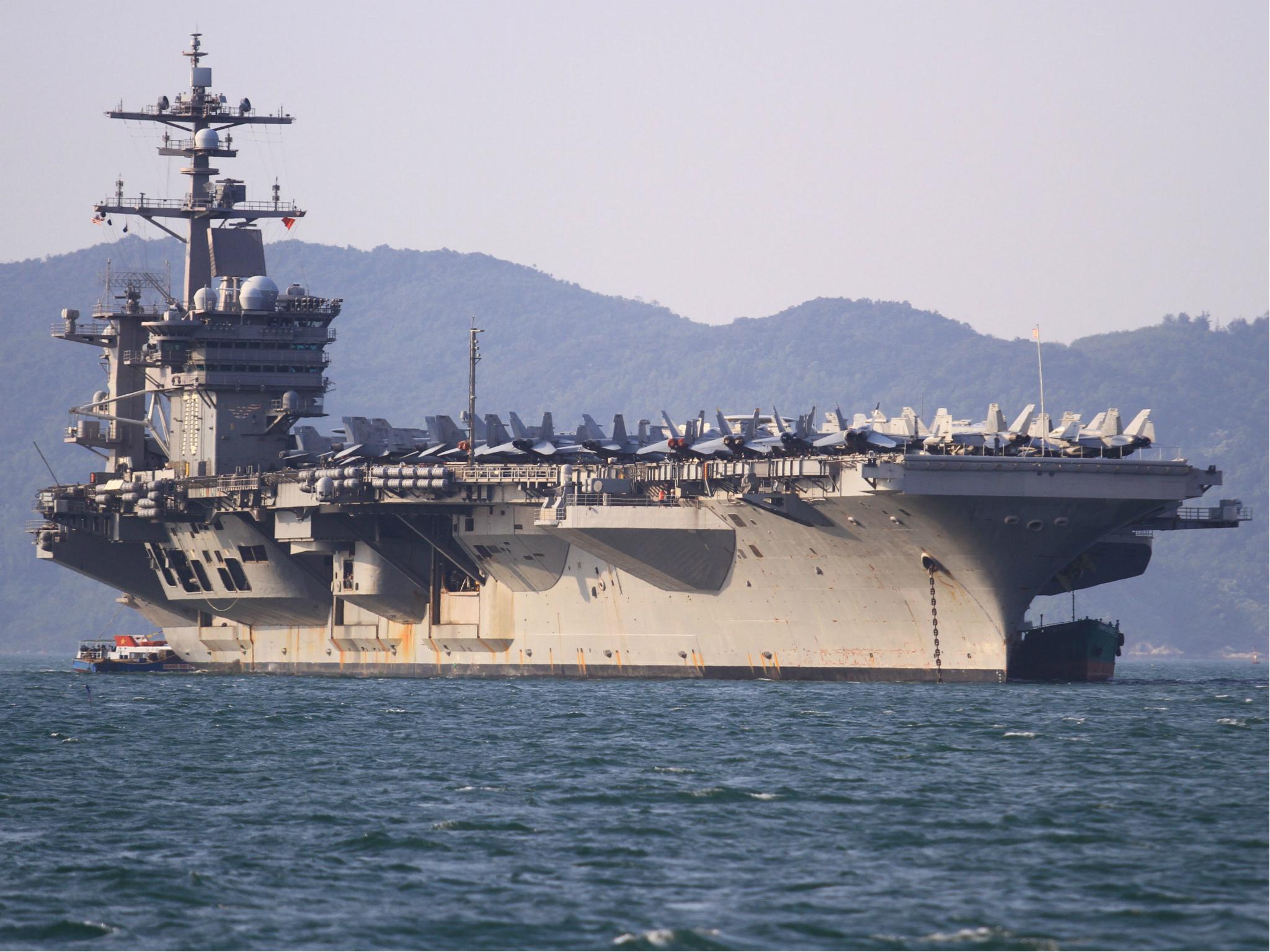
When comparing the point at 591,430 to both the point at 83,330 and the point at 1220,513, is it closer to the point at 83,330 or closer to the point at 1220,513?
the point at 1220,513

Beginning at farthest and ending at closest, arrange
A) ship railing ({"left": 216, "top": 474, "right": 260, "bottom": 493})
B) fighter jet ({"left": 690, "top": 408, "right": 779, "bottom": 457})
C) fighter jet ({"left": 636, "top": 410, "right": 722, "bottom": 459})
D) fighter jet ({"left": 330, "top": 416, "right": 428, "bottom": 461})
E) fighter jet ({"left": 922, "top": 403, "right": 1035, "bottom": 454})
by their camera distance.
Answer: fighter jet ({"left": 330, "top": 416, "right": 428, "bottom": 461}) → ship railing ({"left": 216, "top": 474, "right": 260, "bottom": 493}) → fighter jet ({"left": 636, "top": 410, "right": 722, "bottom": 459}) → fighter jet ({"left": 690, "top": 408, "right": 779, "bottom": 457}) → fighter jet ({"left": 922, "top": 403, "right": 1035, "bottom": 454})

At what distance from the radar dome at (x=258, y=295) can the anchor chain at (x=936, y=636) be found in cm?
2255

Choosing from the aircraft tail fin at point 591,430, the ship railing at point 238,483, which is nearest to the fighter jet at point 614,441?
the aircraft tail fin at point 591,430

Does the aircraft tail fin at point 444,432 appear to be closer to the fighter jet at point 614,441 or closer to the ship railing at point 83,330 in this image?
the fighter jet at point 614,441

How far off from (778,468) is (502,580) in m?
11.5

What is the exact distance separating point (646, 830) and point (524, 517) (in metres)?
24.6

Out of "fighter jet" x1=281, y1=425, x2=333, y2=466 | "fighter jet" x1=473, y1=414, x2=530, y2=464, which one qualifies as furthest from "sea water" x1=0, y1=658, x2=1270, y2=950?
"fighter jet" x1=281, y1=425, x2=333, y2=466

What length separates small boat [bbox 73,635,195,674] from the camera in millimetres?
61625

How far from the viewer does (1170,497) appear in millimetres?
36969

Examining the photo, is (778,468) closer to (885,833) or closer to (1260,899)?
(885,833)

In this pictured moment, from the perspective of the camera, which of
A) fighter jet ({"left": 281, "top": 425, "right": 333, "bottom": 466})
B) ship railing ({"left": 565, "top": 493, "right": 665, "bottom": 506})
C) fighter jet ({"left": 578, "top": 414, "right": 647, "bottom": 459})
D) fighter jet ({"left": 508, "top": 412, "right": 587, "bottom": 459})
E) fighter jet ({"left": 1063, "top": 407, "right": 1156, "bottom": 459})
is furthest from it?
fighter jet ({"left": 281, "top": 425, "right": 333, "bottom": 466})

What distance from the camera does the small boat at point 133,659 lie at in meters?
61.6

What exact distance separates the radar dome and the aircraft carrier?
83 millimetres

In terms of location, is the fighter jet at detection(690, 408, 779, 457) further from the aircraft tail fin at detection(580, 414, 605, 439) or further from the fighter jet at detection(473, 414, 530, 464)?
the aircraft tail fin at detection(580, 414, 605, 439)
